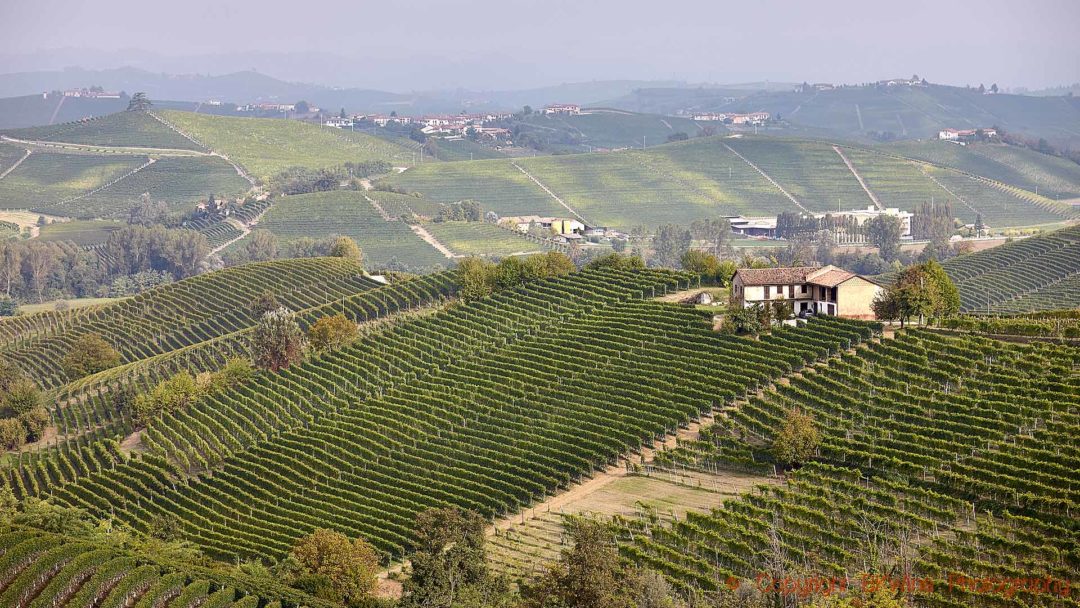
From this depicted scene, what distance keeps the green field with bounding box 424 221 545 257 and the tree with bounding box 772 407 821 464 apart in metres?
95.9

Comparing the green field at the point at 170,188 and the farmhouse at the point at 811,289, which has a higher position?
the farmhouse at the point at 811,289

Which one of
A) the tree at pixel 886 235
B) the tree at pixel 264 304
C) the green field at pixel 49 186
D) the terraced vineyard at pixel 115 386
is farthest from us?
the green field at pixel 49 186

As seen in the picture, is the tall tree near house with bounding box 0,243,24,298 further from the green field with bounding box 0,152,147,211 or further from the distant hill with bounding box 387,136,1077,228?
the distant hill with bounding box 387,136,1077,228

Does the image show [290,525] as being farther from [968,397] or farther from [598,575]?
[968,397]

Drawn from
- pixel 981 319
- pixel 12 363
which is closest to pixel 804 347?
pixel 981 319

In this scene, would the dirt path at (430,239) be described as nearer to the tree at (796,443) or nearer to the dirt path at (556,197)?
the dirt path at (556,197)

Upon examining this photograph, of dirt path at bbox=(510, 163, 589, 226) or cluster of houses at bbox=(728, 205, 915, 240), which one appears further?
dirt path at bbox=(510, 163, 589, 226)

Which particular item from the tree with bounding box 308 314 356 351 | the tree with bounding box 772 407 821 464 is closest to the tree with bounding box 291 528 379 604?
the tree with bounding box 772 407 821 464

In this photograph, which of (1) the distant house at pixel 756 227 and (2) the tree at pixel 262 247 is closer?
(2) the tree at pixel 262 247

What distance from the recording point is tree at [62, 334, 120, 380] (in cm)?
8300

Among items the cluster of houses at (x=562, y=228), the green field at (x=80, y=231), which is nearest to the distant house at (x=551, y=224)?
the cluster of houses at (x=562, y=228)

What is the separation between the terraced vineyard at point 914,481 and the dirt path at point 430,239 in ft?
315

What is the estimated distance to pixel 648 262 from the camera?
15000 centimetres

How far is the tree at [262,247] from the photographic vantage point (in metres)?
144
